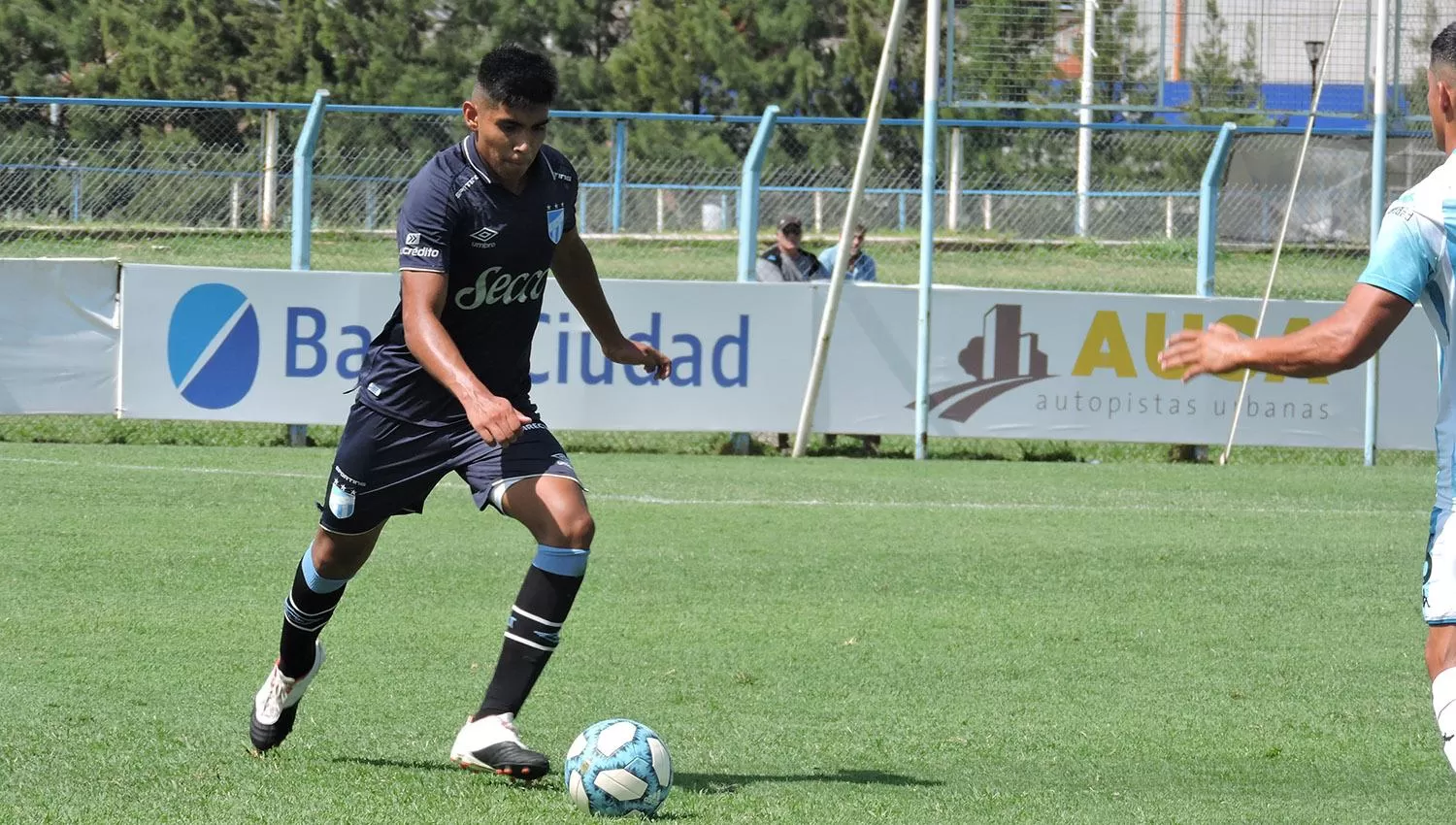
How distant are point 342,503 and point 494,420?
0.72 meters

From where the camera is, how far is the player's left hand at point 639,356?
18.5 ft

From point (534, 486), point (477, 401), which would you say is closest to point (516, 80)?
point (477, 401)

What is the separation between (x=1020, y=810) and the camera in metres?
4.72

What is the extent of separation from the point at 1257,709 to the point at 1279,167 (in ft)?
53.5

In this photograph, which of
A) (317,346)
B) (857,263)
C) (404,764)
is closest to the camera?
(404,764)

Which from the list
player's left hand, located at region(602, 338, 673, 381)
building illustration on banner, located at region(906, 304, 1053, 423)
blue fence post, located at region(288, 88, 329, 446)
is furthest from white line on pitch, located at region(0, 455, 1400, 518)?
player's left hand, located at region(602, 338, 673, 381)

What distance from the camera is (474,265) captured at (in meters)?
5.01

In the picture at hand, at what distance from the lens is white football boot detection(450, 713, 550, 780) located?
4.80 metres

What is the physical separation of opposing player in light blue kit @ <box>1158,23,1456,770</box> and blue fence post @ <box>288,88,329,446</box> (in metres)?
10.8

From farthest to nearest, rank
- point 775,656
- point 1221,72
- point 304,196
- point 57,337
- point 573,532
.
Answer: point 1221,72 → point 304,196 → point 57,337 → point 775,656 → point 573,532

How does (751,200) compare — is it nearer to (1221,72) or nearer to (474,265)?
(1221,72)

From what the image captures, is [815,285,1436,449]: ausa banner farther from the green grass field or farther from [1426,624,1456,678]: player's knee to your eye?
[1426,624,1456,678]: player's knee

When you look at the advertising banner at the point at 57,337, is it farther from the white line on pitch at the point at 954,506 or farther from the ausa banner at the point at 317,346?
the white line on pitch at the point at 954,506

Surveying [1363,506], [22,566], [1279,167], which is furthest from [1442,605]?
[1279,167]
